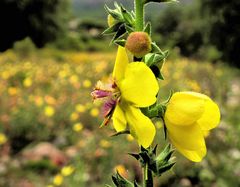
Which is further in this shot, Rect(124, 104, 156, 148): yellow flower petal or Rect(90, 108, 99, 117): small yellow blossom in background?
Rect(90, 108, 99, 117): small yellow blossom in background

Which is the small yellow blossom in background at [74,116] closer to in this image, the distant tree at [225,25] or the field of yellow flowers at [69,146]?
the field of yellow flowers at [69,146]

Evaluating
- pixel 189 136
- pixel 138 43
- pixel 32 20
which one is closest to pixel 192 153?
pixel 189 136

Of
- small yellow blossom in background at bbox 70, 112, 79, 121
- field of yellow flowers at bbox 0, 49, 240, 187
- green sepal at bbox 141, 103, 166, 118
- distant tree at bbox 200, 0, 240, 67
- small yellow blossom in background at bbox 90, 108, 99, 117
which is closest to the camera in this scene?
green sepal at bbox 141, 103, 166, 118

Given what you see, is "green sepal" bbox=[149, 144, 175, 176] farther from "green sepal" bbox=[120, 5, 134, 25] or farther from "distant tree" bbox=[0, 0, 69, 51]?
"distant tree" bbox=[0, 0, 69, 51]

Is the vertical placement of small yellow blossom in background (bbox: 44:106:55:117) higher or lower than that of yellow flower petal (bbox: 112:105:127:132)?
lower

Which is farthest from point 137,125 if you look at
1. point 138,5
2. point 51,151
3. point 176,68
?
point 176,68

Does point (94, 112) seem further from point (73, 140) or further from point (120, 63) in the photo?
point (120, 63)

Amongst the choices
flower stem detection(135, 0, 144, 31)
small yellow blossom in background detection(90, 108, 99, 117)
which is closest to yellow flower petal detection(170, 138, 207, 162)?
flower stem detection(135, 0, 144, 31)

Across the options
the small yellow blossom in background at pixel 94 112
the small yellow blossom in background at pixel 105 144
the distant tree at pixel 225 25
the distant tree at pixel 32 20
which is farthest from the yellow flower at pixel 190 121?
the distant tree at pixel 32 20
